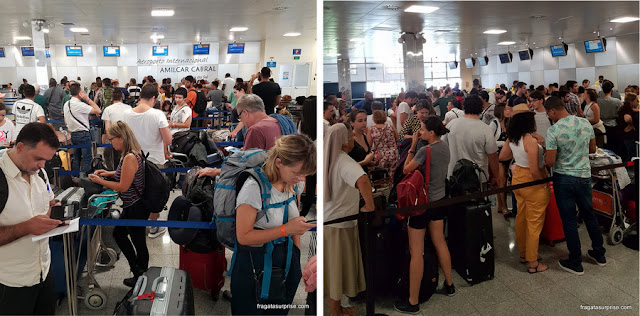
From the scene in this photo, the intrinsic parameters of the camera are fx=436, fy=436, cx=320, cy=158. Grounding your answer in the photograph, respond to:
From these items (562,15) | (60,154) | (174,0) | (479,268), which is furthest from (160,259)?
(562,15)

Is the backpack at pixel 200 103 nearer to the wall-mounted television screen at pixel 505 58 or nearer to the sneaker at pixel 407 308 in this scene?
the sneaker at pixel 407 308

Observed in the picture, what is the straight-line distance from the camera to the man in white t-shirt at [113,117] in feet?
10.9

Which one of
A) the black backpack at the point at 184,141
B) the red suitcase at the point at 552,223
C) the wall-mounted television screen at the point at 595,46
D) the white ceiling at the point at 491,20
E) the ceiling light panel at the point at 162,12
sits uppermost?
the ceiling light panel at the point at 162,12

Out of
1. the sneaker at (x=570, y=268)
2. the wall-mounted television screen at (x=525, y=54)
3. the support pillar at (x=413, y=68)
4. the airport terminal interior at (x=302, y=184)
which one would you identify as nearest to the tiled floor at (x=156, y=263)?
the airport terminal interior at (x=302, y=184)

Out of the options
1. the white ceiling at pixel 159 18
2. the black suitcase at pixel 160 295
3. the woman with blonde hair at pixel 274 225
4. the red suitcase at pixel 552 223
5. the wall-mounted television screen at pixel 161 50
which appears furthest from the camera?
the red suitcase at pixel 552 223

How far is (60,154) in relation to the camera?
10.4 feet

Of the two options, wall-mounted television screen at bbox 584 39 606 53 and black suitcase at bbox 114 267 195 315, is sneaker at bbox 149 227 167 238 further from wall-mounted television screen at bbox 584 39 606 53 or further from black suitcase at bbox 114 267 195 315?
wall-mounted television screen at bbox 584 39 606 53

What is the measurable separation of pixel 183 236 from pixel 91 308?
0.81 metres

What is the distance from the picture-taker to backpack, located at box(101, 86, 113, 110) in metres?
3.23

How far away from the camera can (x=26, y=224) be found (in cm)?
232

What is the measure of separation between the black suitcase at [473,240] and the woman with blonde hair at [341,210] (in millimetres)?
1005

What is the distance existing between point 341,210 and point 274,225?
722mm

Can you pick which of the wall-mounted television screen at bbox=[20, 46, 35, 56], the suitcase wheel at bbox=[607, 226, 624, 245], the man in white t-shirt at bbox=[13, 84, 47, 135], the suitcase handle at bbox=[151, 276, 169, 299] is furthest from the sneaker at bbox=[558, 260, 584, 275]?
the wall-mounted television screen at bbox=[20, 46, 35, 56]

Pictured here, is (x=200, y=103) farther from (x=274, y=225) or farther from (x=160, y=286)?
(x=274, y=225)
